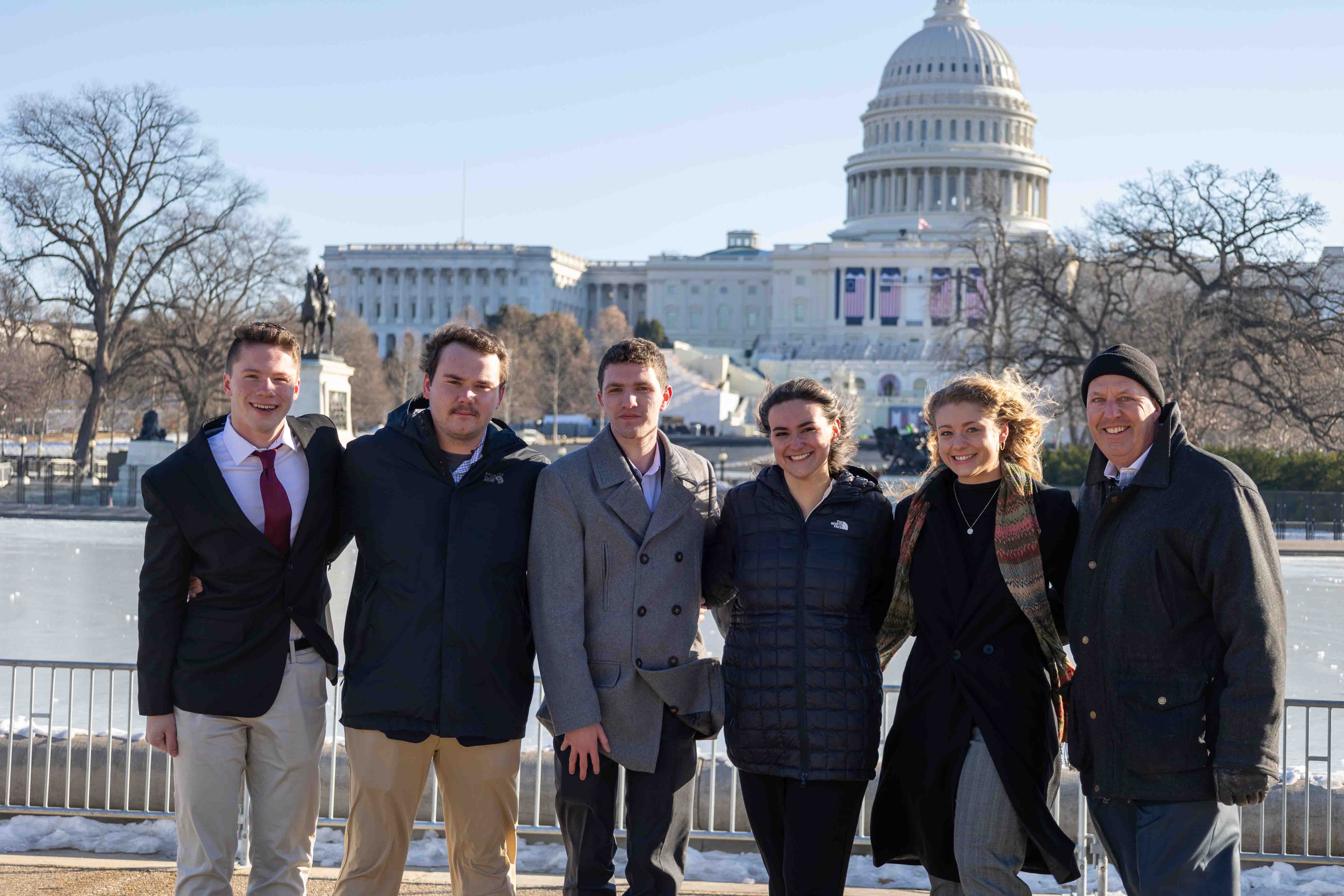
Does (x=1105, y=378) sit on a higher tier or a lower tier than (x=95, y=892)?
higher

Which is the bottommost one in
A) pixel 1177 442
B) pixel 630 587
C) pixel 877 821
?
pixel 877 821

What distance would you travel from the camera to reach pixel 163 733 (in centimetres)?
473

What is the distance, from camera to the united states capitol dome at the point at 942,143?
105062 mm

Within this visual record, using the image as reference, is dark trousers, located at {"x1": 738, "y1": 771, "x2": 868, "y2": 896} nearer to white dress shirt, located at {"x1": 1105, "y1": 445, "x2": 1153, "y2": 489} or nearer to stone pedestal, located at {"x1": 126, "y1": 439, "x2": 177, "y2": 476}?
white dress shirt, located at {"x1": 1105, "y1": 445, "x2": 1153, "y2": 489}

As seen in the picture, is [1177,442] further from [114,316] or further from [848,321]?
[848,321]

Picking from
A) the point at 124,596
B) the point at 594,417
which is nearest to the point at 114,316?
the point at 124,596

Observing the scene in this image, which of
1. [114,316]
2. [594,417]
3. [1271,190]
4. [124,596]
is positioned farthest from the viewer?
[594,417]

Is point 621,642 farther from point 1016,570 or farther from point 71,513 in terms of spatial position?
point 71,513

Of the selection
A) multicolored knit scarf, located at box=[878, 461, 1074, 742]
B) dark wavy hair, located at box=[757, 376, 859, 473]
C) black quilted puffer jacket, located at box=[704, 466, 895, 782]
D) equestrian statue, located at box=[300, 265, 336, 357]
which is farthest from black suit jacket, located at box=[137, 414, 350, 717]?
equestrian statue, located at box=[300, 265, 336, 357]

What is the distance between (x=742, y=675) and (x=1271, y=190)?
93.6 ft

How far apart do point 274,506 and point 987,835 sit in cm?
257

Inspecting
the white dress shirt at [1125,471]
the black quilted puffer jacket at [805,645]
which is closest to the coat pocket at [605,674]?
the black quilted puffer jacket at [805,645]

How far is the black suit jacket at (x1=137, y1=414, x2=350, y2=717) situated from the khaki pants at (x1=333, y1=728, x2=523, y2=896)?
42cm

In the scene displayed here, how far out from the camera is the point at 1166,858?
4316mm
